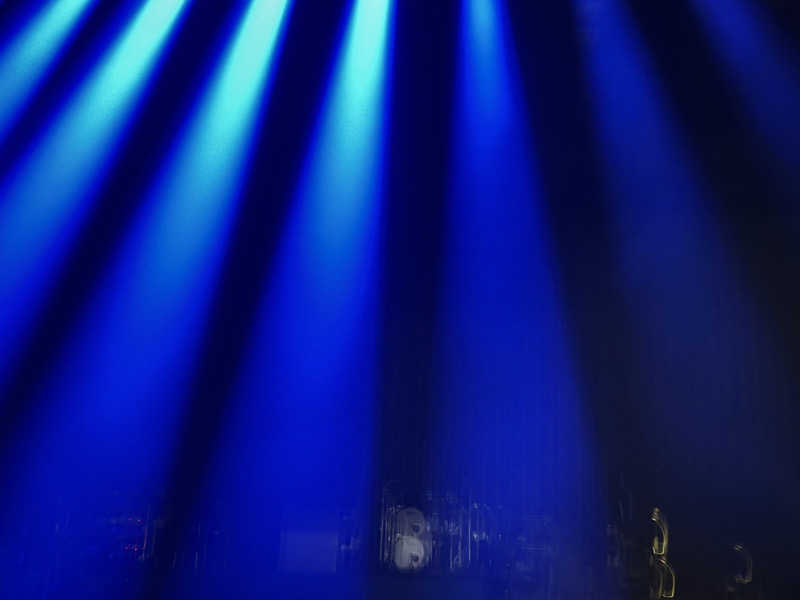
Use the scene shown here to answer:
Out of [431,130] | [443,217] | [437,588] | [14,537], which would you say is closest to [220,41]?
[431,130]

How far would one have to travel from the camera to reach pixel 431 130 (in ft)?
9.41

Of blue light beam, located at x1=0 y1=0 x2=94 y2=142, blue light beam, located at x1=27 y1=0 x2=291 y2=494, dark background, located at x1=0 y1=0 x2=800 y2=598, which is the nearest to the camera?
dark background, located at x1=0 y1=0 x2=800 y2=598

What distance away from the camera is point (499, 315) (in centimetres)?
279

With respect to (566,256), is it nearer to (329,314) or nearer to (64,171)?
(329,314)

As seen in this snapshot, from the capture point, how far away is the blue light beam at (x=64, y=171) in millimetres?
2652

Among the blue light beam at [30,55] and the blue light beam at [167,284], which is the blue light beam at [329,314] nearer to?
the blue light beam at [167,284]

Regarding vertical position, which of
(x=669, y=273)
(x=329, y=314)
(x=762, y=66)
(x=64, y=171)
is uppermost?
(x=762, y=66)

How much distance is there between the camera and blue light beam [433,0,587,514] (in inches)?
104

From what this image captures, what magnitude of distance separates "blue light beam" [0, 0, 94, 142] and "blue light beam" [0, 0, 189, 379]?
155 millimetres

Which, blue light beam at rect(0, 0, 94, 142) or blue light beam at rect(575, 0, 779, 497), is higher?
blue light beam at rect(0, 0, 94, 142)

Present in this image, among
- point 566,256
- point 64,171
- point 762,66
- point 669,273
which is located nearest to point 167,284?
point 64,171

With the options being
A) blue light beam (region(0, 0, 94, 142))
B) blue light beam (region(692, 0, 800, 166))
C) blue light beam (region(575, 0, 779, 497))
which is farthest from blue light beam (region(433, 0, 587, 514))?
blue light beam (region(0, 0, 94, 142))

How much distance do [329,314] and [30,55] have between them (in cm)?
170

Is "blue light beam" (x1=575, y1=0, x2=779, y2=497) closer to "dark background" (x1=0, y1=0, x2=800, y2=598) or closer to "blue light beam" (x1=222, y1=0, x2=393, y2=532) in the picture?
"dark background" (x1=0, y1=0, x2=800, y2=598)
